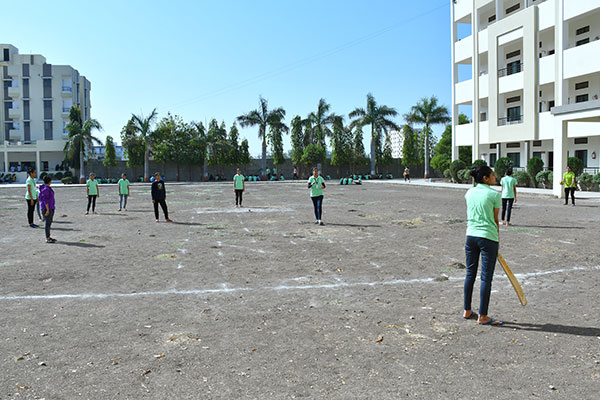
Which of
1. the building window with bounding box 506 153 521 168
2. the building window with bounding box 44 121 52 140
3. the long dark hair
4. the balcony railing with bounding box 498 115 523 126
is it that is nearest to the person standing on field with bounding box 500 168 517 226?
the long dark hair

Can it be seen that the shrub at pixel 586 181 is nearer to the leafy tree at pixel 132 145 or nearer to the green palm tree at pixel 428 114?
the green palm tree at pixel 428 114

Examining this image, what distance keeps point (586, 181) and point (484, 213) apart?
27.0 meters

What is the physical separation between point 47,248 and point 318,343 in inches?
330

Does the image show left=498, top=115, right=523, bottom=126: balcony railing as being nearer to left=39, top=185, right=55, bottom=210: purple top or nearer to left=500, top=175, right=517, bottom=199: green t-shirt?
left=500, top=175, right=517, bottom=199: green t-shirt

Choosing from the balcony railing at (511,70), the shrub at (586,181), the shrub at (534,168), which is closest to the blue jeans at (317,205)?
the shrub at (586,181)

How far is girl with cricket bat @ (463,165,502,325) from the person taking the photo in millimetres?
5648

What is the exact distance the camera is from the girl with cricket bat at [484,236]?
18.5ft

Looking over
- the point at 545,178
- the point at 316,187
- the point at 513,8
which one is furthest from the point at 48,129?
the point at 316,187

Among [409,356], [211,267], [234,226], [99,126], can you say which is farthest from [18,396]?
[99,126]

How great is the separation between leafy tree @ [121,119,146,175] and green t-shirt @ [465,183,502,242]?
57178 mm

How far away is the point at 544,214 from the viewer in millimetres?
17594

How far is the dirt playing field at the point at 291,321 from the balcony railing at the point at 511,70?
98.1 ft

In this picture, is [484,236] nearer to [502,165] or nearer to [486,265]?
[486,265]

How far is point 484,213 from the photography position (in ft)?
18.6
